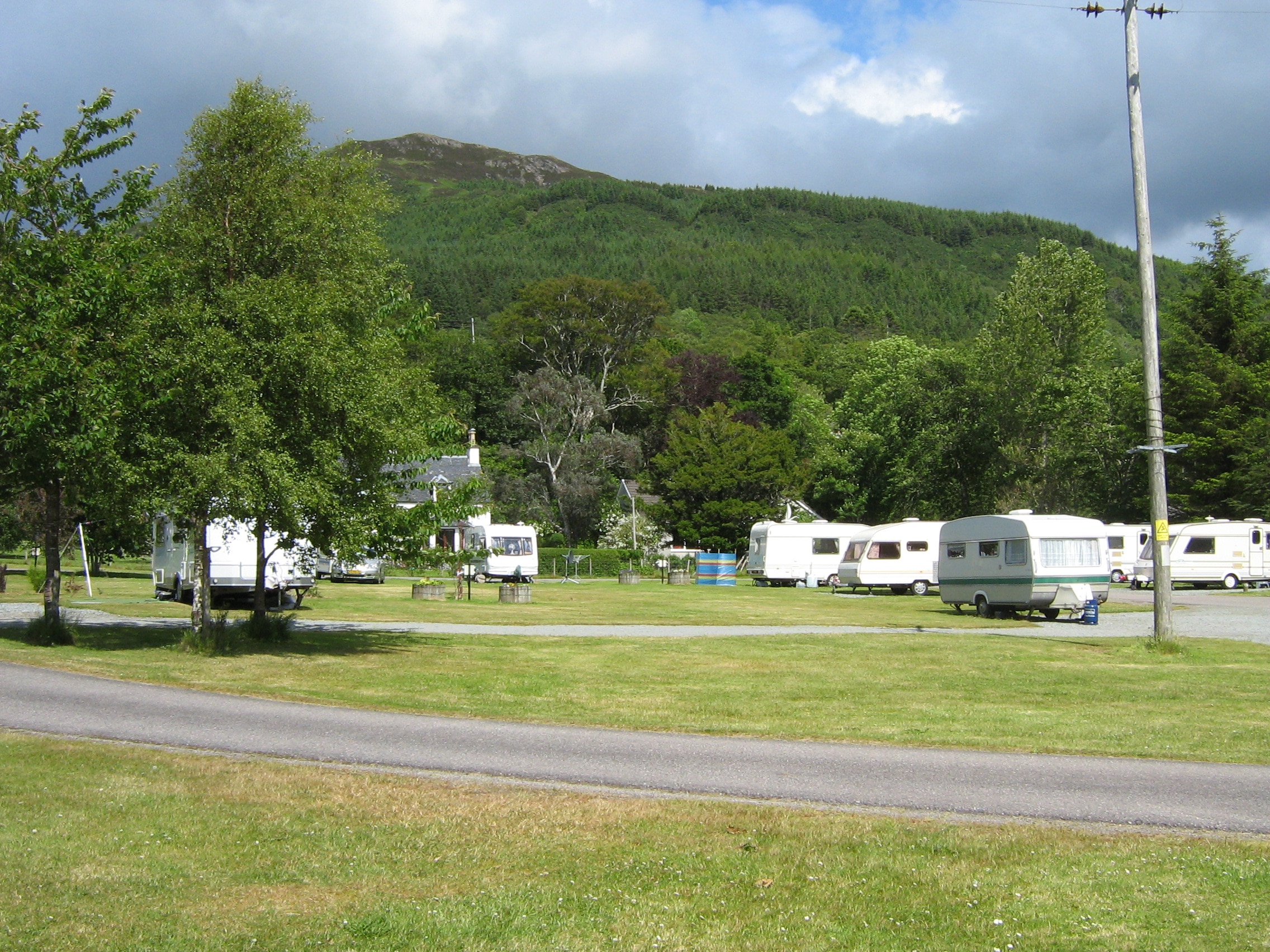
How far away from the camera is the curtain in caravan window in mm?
26906

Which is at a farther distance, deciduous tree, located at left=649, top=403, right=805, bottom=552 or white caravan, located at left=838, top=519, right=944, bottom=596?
deciduous tree, located at left=649, top=403, right=805, bottom=552

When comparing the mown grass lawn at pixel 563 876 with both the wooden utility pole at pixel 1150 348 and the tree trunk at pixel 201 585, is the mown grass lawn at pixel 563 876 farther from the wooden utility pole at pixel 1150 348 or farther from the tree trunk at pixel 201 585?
the wooden utility pole at pixel 1150 348

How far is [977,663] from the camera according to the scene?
682 inches

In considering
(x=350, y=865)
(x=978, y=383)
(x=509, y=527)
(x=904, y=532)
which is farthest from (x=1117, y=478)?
(x=350, y=865)

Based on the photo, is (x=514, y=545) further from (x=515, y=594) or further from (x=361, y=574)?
(x=515, y=594)

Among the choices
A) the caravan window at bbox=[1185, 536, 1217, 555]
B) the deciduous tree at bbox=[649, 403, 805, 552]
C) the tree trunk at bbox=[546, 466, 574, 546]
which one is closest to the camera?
the caravan window at bbox=[1185, 536, 1217, 555]

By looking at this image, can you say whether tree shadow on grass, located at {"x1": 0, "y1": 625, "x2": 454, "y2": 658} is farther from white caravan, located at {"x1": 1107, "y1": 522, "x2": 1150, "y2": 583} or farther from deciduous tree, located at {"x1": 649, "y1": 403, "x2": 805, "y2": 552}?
deciduous tree, located at {"x1": 649, "y1": 403, "x2": 805, "y2": 552}

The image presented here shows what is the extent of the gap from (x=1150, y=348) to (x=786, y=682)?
9.48 metres

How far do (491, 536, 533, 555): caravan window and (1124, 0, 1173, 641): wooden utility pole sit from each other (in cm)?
3063

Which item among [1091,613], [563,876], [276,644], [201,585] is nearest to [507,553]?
[1091,613]

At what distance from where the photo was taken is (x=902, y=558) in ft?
130

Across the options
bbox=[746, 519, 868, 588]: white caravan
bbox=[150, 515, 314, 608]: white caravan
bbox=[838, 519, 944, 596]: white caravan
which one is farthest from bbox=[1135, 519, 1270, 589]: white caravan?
→ bbox=[150, 515, 314, 608]: white caravan

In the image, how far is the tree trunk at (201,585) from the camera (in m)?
17.0

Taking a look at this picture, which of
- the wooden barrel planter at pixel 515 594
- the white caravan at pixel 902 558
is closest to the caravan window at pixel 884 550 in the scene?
the white caravan at pixel 902 558
